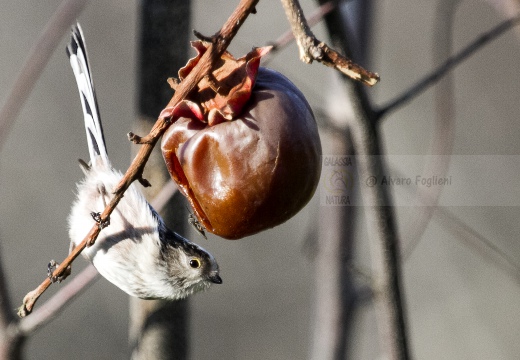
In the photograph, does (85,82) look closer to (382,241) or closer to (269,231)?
(382,241)

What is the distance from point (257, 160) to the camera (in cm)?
94

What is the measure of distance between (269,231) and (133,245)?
2.38m

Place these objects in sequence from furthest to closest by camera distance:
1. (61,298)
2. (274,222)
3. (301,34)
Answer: (61,298) → (274,222) → (301,34)

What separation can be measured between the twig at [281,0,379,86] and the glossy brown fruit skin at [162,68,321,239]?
13 cm

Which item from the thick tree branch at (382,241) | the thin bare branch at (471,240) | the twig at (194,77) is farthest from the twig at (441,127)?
the twig at (194,77)

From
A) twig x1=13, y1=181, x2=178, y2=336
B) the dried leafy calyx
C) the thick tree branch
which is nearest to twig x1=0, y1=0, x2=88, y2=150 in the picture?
twig x1=13, y1=181, x2=178, y2=336

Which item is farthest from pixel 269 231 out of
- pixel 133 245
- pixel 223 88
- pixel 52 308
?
pixel 223 88

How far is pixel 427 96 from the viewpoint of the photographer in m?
4.16

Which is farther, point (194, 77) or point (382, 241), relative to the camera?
point (382, 241)

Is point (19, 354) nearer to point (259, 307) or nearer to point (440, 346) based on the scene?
point (259, 307)

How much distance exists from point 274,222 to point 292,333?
137 inches

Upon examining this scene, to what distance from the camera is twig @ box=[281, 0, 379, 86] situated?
787mm

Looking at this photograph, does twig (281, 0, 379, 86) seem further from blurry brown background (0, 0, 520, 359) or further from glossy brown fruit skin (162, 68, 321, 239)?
blurry brown background (0, 0, 520, 359)

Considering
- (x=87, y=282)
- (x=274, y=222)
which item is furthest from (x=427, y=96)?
(x=274, y=222)
